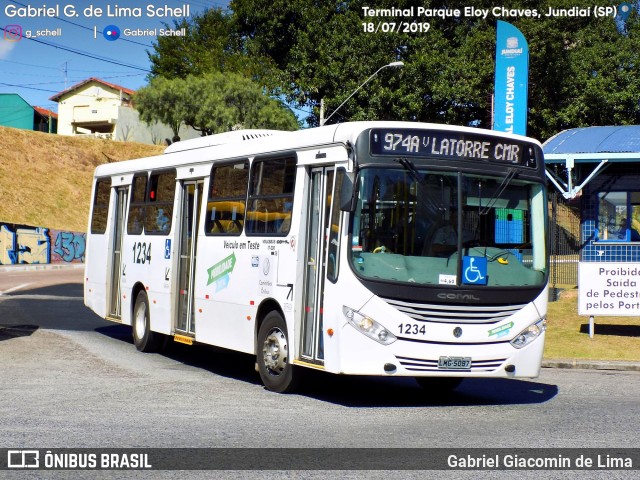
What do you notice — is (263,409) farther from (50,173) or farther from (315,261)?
(50,173)

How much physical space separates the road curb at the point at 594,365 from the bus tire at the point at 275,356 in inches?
232

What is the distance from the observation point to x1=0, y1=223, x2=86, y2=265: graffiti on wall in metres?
53.0

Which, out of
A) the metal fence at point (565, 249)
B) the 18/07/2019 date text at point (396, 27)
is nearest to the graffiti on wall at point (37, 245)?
the 18/07/2019 date text at point (396, 27)

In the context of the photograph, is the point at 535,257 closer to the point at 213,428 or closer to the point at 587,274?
the point at 213,428

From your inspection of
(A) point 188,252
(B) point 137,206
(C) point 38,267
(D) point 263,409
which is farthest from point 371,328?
(C) point 38,267

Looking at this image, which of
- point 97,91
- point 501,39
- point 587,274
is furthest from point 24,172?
point 587,274

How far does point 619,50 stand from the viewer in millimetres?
50906

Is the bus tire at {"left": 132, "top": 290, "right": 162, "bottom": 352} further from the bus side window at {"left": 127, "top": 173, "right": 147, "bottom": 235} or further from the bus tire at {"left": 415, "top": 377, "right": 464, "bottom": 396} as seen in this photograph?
the bus tire at {"left": 415, "top": 377, "right": 464, "bottom": 396}

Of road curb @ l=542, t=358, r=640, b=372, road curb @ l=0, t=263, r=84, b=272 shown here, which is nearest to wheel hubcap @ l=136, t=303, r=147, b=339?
road curb @ l=542, t=358, r=640, b=372

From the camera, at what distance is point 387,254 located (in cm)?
1059

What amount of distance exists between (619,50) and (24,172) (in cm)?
4046

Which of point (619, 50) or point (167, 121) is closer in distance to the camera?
point (619, 50)

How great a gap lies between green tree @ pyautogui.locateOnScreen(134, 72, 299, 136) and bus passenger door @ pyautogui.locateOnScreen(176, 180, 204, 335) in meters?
51.1

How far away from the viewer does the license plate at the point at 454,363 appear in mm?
10586
